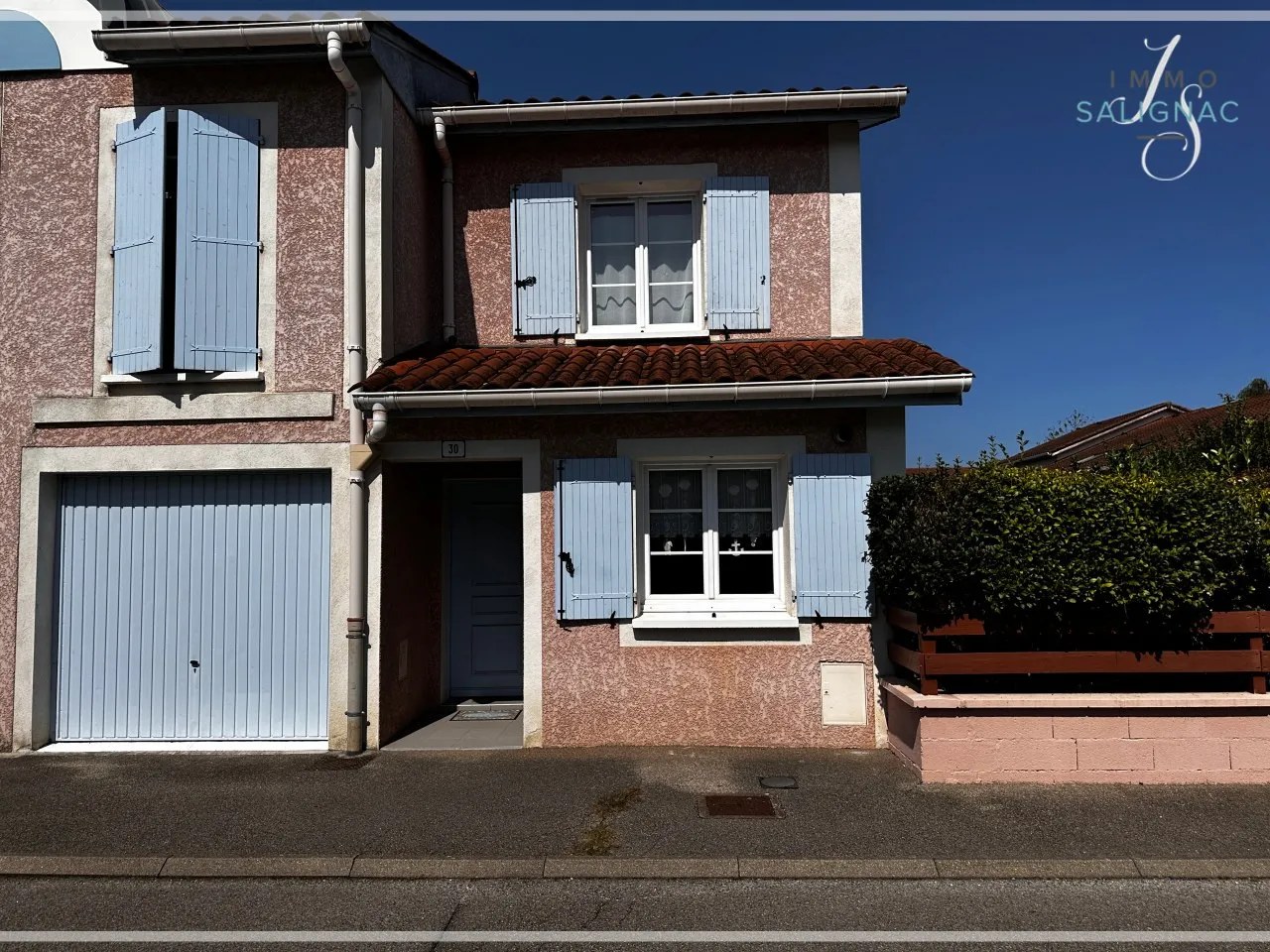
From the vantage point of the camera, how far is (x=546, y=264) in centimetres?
812

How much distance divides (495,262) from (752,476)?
3309mm

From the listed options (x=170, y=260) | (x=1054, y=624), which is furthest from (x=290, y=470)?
(x=1054, y=624)

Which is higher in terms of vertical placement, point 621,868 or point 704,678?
point 704,678

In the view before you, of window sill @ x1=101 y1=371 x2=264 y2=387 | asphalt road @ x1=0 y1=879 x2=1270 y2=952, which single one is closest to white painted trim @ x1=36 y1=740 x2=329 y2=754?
asphalt road @ x1=0 y1=879 x2=1270 y2=952

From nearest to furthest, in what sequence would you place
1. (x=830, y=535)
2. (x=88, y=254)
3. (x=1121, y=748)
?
(x=1121, y=748)
(x=830, y=535)
(x=88, y=254)

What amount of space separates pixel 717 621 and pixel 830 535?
1141 millimetres

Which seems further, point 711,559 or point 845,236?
point 845,236

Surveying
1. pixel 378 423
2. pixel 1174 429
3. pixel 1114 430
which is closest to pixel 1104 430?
pixel 1114 430

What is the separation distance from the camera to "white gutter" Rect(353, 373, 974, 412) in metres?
6.36

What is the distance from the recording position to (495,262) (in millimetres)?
8312

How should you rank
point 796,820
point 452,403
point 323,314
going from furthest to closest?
point 323,314
point 452,403
point 796,820

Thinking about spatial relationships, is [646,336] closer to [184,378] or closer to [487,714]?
[487,714]

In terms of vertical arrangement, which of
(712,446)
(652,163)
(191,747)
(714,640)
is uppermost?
(652,163)

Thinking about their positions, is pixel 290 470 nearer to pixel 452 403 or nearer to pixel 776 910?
pixel 452 403
